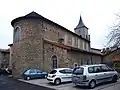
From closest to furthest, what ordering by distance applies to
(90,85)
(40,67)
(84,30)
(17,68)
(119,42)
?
1. (119,42)
2. (90,85)
3. (40,67)
4. (17,68)
5. (84,30)

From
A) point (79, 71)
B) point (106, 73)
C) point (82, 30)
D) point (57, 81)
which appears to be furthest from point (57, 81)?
point (82, 30)

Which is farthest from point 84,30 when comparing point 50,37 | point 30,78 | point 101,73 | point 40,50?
point 101,73

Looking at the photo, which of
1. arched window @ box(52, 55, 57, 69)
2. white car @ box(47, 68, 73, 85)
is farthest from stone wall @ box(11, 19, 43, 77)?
white car @ box(47, 68, 73, 85)

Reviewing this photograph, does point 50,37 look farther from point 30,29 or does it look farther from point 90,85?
point 90,85

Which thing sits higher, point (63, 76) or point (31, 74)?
point (63, 76)

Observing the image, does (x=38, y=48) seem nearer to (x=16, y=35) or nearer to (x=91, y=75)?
(x=16, y=35)

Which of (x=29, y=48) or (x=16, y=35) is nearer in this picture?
(x=29, y=48)

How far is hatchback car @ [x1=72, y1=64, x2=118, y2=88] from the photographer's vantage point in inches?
463

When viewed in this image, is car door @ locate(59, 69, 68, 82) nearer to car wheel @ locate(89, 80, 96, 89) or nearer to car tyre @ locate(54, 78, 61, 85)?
car tyre @ locate(54, 78, 61, 85)

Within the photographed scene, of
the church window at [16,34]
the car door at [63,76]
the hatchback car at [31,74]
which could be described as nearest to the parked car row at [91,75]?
the car door at [63,76]

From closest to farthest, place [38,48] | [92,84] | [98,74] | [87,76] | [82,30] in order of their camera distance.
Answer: [87,76] < [92,84] < [98,74] < [38,48] < [82,30]

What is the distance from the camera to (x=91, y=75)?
39.0ft

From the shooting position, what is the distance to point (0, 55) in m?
48.5

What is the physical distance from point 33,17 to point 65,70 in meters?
12.2
